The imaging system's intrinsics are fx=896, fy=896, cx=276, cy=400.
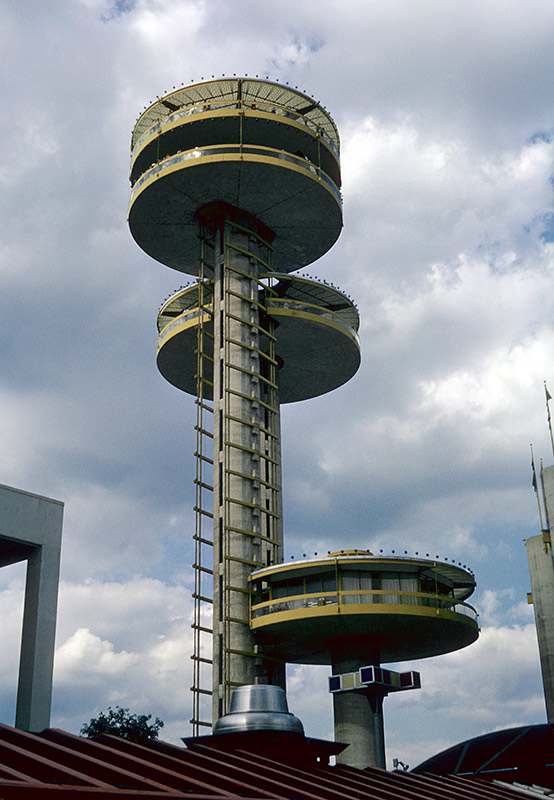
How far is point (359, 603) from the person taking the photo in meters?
56.1

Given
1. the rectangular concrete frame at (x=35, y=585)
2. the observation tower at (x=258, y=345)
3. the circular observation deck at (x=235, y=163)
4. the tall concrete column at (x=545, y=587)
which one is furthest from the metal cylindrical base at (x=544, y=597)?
the rectangular concrete frame at (x=35, y=585)

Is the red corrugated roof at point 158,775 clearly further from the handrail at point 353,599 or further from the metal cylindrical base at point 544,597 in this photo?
the metal cylindrical base at point 544,597

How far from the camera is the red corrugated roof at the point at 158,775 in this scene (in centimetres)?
1462

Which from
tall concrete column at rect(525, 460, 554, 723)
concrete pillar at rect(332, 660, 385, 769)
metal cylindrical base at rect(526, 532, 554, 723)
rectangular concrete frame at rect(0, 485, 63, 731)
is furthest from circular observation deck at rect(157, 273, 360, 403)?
rectangular concrete frame at rect(0, 485, 63, 731)

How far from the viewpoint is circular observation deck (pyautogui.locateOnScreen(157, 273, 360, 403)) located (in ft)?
235

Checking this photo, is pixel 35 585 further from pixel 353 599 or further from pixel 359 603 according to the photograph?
pixel 359 603

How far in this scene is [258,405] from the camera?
67.4m

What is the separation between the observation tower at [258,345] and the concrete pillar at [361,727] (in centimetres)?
51

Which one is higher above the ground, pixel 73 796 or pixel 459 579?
pixel 459 579

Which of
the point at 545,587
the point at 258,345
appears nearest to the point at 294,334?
the point at 258,345

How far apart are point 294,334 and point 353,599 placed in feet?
82.1

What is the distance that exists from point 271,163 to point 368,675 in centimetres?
3722

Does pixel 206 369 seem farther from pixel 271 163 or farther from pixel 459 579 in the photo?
pixel 459 579

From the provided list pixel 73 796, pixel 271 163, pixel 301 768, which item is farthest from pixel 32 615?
pixel 271 163
